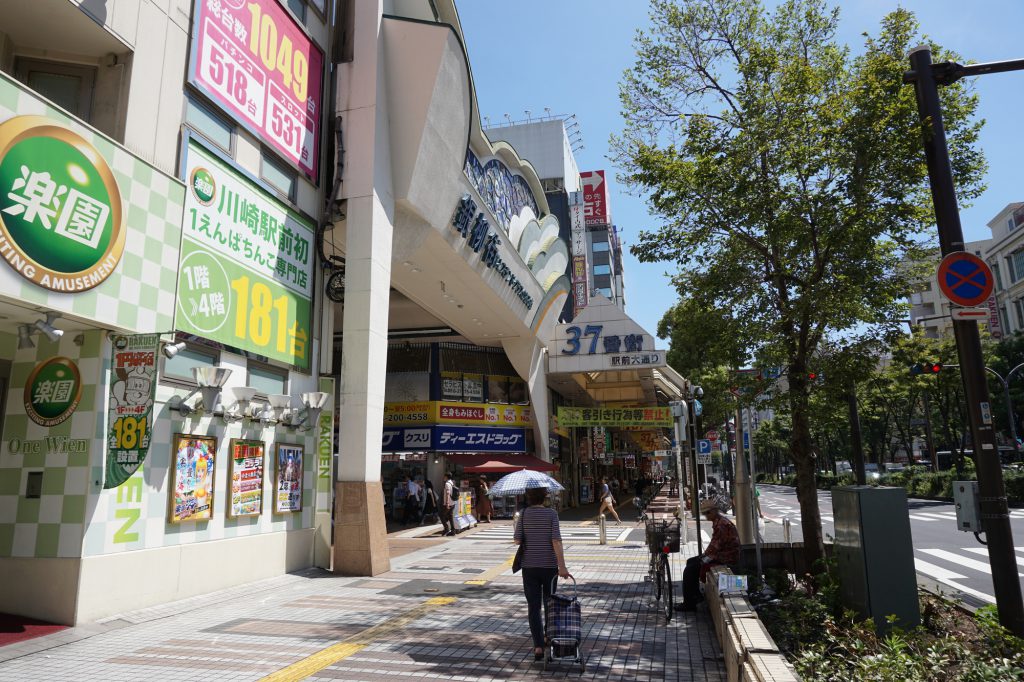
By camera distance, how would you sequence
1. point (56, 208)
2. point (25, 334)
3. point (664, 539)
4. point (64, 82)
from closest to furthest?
1. point (56, 208)
2. point (25, 334)
3. point (64, 82)
4. point (664, 539)

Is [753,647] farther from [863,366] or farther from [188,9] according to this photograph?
[188,9]

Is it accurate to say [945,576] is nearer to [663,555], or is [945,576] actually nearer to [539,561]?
[663,555]

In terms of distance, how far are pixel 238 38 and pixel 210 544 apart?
8.45 m

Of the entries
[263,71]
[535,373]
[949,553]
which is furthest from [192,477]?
[535,373]

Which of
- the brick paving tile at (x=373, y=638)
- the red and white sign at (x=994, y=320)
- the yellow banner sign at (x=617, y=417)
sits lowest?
the brick paving tile at (x=373, y=638)

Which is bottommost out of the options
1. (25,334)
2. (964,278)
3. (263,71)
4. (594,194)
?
(25,334)

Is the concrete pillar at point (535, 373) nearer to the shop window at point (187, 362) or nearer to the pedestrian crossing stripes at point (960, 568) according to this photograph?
the pedestrian crossing stripes at point (960, 568)

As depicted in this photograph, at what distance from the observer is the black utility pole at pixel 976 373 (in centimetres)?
605

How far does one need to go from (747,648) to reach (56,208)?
7.89 metres

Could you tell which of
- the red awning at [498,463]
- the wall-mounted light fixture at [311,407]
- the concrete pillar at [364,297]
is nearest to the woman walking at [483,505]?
the red awning at [498,463]

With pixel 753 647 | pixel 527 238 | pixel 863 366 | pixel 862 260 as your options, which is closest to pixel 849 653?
pixel 753 647

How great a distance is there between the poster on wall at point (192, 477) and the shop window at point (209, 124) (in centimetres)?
480

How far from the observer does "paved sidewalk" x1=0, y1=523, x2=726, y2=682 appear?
20.2 feet

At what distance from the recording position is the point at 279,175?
41.2 ft
